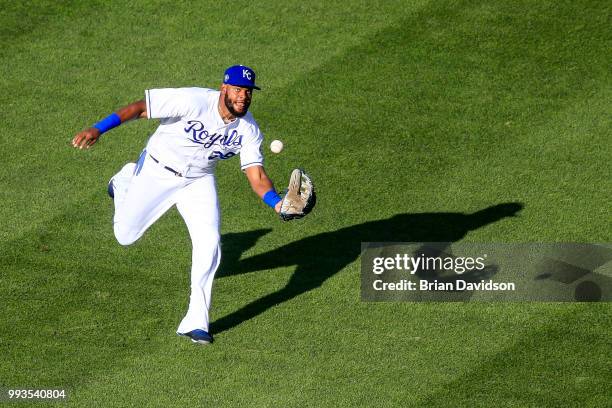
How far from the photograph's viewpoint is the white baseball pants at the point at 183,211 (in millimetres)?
10484

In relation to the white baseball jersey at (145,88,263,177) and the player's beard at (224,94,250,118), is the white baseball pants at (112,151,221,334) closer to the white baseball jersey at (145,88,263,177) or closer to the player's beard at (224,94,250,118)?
the white baseball jersey at (145,88,263,177)

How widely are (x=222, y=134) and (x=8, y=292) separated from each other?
2.58 metres

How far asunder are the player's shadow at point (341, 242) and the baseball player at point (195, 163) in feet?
3.07

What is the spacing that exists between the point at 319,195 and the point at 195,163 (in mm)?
2334

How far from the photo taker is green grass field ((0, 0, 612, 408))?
10.0m

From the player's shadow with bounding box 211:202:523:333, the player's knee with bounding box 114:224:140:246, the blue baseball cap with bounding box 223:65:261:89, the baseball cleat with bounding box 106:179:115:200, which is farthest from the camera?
the baseball cleat with bounding box 106:179:115:200

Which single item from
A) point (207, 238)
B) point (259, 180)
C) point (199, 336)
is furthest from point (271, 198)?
point (199, 336)

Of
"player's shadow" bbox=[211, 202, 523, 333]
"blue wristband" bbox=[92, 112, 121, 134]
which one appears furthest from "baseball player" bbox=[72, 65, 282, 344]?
"player's shadow" bbox=[211, 202, 523, 333]

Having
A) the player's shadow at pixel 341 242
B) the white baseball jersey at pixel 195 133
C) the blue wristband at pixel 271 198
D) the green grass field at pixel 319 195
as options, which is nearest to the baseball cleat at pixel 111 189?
the green grass field at pixel 319 195

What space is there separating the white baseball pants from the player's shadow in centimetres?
86

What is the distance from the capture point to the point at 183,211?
1088 centimetres

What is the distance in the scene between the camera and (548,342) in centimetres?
1043

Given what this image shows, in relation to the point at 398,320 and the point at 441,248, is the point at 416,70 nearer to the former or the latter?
the point at 441,248

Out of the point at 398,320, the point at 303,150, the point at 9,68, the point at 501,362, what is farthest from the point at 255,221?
the point at 9,68
